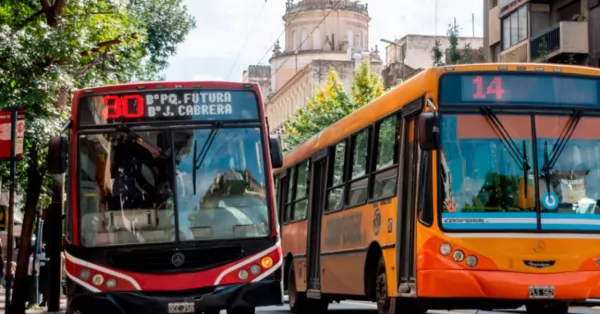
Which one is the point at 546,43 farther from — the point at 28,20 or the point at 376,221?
the point at 376,221

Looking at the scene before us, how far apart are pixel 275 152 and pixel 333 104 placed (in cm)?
4953

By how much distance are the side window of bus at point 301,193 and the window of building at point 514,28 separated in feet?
88.7

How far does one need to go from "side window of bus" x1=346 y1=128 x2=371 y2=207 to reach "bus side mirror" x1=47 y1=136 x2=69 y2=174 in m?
4.14

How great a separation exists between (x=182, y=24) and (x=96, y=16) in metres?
10.1

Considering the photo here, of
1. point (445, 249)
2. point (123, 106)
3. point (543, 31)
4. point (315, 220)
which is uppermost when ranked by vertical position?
point (543, 31)

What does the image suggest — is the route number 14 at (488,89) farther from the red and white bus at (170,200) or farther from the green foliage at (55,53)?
the green foliage at (55,53)

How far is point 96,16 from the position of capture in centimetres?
2536

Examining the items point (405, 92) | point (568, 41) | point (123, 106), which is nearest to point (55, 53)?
point (123, 106)

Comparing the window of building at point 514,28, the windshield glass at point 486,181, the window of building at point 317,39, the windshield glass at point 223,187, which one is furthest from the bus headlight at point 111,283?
the window of building at point 317,39

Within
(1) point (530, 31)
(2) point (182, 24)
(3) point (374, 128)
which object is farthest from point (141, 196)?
(1) point (530, 31)

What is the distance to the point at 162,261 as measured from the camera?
49.8 ft

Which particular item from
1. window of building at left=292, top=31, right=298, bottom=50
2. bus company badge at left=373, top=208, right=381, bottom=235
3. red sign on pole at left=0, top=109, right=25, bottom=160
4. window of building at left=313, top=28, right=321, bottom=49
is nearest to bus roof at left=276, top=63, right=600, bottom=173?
bus company badge at left=373, top=208, right=381, bottom=235

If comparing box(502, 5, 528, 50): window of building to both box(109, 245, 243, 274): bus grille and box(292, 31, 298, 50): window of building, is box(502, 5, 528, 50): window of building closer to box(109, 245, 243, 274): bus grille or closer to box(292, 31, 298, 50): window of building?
box(109, 245, 243, 274): bus grille

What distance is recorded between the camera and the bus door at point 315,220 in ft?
66.7
